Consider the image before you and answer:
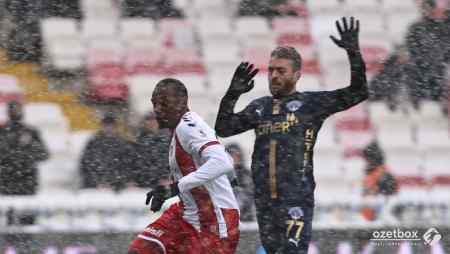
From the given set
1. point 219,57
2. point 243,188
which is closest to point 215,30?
point 219,57

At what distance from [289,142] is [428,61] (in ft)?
22.9

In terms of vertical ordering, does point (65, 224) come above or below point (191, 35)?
below

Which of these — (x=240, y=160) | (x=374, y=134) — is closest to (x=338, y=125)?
(x=374, y=134)

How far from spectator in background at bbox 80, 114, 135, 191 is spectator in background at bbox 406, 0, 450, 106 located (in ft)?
11.8

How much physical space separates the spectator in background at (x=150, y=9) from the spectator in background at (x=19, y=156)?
8.28ft

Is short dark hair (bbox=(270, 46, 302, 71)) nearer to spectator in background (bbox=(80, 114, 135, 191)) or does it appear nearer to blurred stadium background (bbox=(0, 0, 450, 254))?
blurred stadium background (bbox=(0, 0, 450, 254))

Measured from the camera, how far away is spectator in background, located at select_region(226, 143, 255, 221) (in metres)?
9.87

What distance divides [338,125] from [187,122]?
6722mm

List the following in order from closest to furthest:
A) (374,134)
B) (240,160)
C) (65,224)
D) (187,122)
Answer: (187,122) < (65,224) < (240,160) < (374,134)

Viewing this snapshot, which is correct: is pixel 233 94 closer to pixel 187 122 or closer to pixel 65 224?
pixel 187 122

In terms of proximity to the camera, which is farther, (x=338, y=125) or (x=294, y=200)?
(x=338, y=125)

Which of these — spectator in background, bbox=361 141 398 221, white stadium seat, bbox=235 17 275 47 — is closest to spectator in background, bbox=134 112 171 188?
spectator in background, bbox=361 141 398 221

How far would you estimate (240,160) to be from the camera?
34.3 feet

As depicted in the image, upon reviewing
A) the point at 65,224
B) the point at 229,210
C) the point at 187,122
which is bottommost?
the point at 65,224
